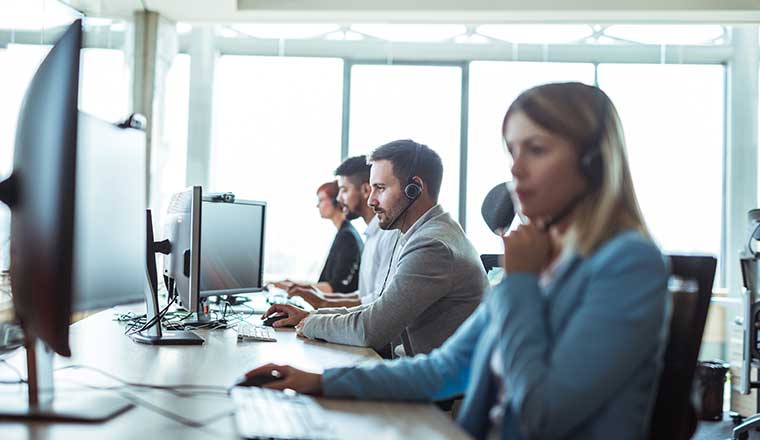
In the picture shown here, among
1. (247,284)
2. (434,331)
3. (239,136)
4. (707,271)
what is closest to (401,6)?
(239,136)

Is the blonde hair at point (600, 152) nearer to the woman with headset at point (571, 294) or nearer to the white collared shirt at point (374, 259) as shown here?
the woman with headset at point (571, 294)

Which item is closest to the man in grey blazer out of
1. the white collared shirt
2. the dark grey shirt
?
the dark grey shirt

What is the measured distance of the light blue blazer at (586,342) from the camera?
0.95 meters

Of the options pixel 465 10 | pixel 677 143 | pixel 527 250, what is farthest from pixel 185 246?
pixel 677 143

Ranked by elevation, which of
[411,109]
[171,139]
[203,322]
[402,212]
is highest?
[411,109]

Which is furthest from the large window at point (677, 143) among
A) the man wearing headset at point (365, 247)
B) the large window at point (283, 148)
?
the man wearing headset at point (365, 247)

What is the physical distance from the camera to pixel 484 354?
1.13 meters

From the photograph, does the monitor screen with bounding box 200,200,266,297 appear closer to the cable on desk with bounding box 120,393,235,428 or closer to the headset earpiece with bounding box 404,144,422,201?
the headset earpiece with bounding box 404,144,422,201

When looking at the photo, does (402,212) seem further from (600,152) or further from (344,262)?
(344,262)

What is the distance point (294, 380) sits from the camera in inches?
54.0

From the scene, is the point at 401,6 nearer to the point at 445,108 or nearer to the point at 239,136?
the point at 445,108

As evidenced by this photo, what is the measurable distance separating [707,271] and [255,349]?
1167 millimetres

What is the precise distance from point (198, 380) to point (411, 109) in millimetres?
4285

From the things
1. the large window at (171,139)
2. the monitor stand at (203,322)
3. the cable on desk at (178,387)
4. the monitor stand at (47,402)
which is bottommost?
the monitor stand at (203,322)
